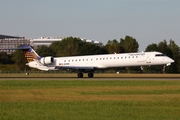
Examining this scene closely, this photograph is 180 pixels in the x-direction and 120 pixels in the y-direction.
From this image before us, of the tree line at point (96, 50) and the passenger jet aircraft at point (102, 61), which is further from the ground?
the tree line at point (96, 50)

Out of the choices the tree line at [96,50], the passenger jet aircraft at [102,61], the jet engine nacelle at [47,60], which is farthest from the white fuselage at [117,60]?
the tree line at [96,50]

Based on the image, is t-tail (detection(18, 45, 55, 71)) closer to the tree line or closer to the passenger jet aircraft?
the passenger jet aircraft

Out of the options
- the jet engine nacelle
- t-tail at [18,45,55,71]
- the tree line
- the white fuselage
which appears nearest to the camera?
the white fuselage

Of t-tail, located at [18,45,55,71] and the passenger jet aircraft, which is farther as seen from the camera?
t-tail, located at [18,45,55,71]

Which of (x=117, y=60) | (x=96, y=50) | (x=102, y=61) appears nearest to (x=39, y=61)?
(x=102, y=61)

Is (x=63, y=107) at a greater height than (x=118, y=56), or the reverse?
(x=118, y=56)

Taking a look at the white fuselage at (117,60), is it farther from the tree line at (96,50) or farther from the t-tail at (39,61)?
the tree line at (96,50)

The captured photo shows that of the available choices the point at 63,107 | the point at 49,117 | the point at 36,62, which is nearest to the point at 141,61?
the point at 36,62

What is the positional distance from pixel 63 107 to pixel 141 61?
1456 inches

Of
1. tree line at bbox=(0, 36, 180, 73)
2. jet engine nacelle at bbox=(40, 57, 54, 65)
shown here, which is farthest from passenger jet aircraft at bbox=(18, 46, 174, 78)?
tree line at bbox=(0, 36, 180, 73)

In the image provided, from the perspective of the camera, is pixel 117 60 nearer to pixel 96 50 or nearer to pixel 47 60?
pixel 47 60

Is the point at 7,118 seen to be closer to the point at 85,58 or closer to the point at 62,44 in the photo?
the point at 85,58

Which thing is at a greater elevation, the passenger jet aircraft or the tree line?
the tree line

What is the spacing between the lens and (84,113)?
1903 centimetres
